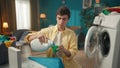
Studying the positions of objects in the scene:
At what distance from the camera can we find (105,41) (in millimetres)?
1676

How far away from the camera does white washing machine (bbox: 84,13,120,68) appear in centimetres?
135

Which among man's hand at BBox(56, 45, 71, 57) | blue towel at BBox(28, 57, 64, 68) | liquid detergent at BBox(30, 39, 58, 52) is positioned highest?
liquid detergent at BBox(30, 39, 58, 52)

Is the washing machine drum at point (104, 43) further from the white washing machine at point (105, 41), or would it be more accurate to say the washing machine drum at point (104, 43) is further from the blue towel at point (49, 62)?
the blue towel at point (49, 62)

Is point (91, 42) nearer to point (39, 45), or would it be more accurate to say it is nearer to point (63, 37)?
point (63, 37)

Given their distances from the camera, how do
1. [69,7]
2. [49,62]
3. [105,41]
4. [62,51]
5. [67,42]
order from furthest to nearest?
1. [69,7]
2. [105,41]
3. [67,42]
4. [62,51]
5. [49,62]

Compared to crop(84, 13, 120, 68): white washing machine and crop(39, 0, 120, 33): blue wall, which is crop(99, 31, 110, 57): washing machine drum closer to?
crop(84, 13, 120, 68): white washing machine

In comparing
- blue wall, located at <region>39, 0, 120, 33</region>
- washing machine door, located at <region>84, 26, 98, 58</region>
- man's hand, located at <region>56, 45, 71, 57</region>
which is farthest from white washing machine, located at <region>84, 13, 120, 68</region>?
blue wall, located at <region>39, 0, 120, 33</region>

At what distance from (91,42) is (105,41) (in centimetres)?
15

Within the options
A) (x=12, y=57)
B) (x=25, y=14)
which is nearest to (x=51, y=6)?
(x=25, y=14)

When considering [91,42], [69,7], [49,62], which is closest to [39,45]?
[49,62]

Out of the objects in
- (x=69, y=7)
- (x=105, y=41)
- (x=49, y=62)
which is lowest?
(x=49, y=62)

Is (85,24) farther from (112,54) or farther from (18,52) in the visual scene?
(18,52)

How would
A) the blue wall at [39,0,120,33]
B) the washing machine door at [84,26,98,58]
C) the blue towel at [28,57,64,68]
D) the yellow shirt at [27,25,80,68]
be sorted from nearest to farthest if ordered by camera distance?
1. the blue towel at [28,57,64,68]
2. the yellow shirt at [27,25,80,68]
3. the washing machine door at [84,26,98,58]
4. the blue wall at [39,0,120,33]

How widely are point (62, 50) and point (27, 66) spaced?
0.35 meters
